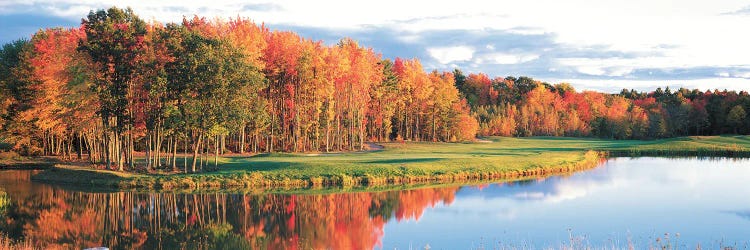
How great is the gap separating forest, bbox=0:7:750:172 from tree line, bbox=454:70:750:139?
45 centimetres

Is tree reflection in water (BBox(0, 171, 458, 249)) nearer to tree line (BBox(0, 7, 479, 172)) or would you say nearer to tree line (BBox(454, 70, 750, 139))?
tree line (BBox(0, 7, 479, 172))

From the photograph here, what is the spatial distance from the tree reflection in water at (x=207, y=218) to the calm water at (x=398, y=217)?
0.05 meters

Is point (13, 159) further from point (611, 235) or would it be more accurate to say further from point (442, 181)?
point (611, 235)

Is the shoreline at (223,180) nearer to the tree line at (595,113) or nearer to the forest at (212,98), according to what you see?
the forest at (212,98)

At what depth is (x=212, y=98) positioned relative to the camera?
146 ft

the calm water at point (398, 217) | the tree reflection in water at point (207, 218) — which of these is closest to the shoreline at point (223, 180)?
the calm water at point (398, 217)

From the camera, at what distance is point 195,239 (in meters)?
24.3

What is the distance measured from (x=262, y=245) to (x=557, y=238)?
37.1 ft

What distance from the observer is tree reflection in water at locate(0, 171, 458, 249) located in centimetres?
2388

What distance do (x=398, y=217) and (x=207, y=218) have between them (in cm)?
881

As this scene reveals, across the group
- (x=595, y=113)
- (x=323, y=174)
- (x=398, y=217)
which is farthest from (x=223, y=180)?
(x=595, y=113)

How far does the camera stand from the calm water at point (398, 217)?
23.9 m

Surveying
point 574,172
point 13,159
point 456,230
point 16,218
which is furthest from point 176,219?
point 13,159

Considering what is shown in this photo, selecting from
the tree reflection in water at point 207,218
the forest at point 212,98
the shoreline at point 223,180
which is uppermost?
the forest at point 212,98
